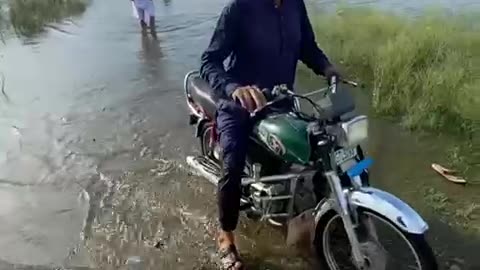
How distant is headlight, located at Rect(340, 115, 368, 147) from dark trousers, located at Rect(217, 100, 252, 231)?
0.68m

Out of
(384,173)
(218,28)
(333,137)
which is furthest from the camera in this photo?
(384,173)

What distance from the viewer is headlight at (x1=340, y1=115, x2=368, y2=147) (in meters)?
3.67

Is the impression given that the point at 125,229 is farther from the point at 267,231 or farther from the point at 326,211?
the point at 326,211

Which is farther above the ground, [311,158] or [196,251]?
[311,158]

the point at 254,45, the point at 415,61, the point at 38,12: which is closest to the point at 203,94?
the point at 254,45

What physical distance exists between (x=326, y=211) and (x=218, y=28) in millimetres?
1342

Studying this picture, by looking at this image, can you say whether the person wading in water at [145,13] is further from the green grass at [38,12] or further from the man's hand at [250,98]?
the man's hand at [250,98]

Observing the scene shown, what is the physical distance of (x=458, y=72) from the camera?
21.3 ft

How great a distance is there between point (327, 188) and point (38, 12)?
359 inches

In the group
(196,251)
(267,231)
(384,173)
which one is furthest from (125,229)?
(384,173)

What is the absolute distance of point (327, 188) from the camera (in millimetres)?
3994

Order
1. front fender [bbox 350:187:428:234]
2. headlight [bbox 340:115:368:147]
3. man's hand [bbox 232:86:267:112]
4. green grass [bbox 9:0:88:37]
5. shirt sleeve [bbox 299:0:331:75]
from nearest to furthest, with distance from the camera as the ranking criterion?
front fender [bbox 350:187:428:234]
headlight [bbox 340:115:368:147]
man's hand [bbox 232:86:267:112]
shirt sleeve [bbox 299:0:331:75]
green grass [bbox 9:0:88:37]

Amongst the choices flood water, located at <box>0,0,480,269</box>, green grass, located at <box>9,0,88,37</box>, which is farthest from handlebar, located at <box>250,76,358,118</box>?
green grass, located at <box>9,0,88,37</box>

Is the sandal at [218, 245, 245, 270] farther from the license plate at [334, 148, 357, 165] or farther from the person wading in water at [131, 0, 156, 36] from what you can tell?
the person wading in water at [131, 0, 156, 36]
